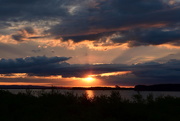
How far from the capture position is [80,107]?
843 inches

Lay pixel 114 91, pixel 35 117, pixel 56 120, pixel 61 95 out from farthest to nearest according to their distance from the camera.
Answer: pixel 61 95 → pixel 114 91 → pixel 35 117 → pixel 56 120

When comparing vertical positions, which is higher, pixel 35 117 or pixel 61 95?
pixel 61 95

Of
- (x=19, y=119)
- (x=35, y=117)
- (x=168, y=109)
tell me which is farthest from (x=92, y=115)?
(x=168, y=109)

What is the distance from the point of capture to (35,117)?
1936 centimetres

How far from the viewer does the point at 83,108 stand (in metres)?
21.5

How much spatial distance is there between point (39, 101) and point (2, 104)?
10.8 ft

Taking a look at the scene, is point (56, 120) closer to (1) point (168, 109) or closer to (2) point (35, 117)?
(2) point (35, 117)

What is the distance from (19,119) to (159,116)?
34.7ft

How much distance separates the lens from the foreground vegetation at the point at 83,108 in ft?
60.8

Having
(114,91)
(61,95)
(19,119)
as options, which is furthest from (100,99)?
(19,119)

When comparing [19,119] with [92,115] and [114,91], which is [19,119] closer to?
[92,115]

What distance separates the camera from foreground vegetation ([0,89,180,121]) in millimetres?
18547

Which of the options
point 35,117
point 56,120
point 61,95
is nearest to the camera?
point 56,120

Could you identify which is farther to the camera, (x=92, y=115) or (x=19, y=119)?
(x=19, y=119)
